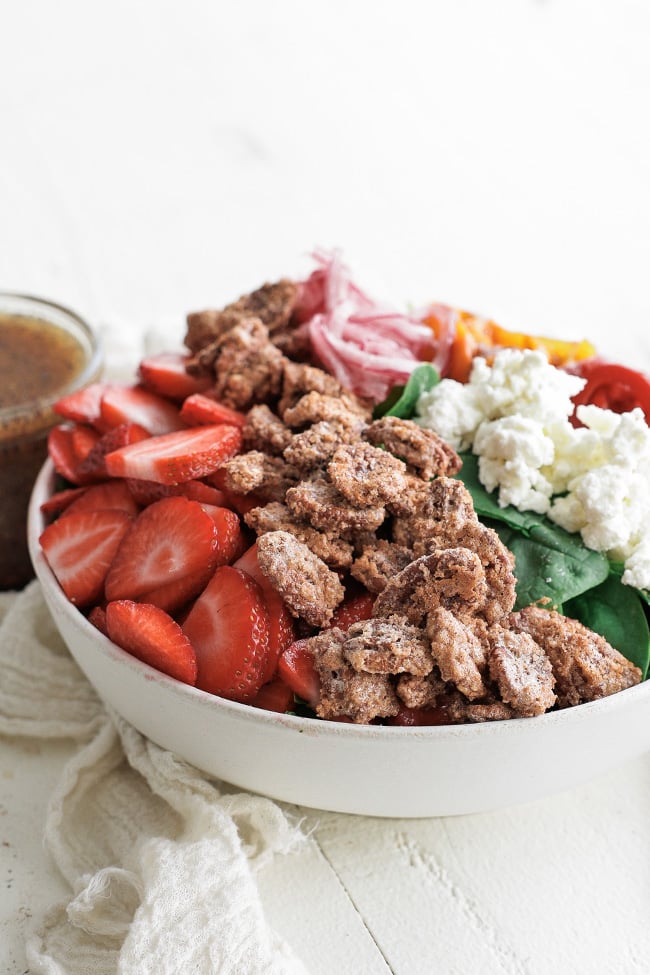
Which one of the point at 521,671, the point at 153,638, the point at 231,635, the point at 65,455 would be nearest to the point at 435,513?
the point at 521,671

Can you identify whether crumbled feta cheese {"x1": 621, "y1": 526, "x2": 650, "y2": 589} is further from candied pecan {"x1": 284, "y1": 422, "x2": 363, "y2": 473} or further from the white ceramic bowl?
candied pecan {"x1": 284, "y1": 422, "x2": 363, "y2": 473}

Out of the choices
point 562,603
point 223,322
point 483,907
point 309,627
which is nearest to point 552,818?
point 483,907

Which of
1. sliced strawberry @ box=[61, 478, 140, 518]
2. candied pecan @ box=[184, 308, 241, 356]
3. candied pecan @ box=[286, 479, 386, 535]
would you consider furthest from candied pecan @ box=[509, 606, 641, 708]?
candied pecan @ box=[184, 308, 241, 356]

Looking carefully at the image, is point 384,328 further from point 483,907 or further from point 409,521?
point 483,907

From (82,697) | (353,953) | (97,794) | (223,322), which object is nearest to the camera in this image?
(353,953)

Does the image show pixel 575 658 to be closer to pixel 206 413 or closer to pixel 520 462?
pixel 520 462

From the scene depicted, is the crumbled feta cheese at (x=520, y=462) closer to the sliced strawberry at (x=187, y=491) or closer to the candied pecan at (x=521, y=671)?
the candied pecan at (x=521, y=671)
